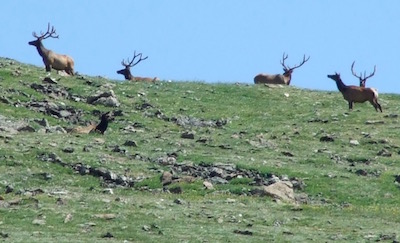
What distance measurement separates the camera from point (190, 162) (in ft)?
92.2

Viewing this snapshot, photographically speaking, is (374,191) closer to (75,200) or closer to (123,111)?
(75,200)

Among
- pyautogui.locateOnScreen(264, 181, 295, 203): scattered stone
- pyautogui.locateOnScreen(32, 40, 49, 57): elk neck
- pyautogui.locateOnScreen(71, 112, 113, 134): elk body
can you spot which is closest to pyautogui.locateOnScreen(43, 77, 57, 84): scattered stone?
pyautogui.locateOnScreen(32, 40, 49, 57): elk neck

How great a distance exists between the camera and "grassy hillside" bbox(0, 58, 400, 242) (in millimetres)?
19469

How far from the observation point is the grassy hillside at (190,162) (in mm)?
19469

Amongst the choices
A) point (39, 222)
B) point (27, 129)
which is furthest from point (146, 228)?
point (27, 129)

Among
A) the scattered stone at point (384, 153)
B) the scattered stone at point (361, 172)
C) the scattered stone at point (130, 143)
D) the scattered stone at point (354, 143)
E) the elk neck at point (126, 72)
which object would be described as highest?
the elk neck at point (126, 72)

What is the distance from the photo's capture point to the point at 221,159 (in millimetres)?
28516

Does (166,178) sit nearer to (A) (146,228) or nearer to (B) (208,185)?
(B) (208,185)

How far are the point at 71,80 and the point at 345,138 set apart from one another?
11.5 meters

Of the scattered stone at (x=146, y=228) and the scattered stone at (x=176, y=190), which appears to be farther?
the scattered stone at (x=176, y=190)

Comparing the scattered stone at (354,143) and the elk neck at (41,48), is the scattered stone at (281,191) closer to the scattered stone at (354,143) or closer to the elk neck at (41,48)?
the scattered stone at (354,143)

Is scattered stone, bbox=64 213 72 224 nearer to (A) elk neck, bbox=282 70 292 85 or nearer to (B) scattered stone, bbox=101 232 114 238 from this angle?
(B) scattered stone, bbox=101 232 114 238

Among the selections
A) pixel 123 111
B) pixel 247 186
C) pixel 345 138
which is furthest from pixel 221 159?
pixel 123 111

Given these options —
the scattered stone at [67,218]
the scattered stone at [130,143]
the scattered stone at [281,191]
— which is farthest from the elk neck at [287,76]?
the scattered stone at [67,218]
